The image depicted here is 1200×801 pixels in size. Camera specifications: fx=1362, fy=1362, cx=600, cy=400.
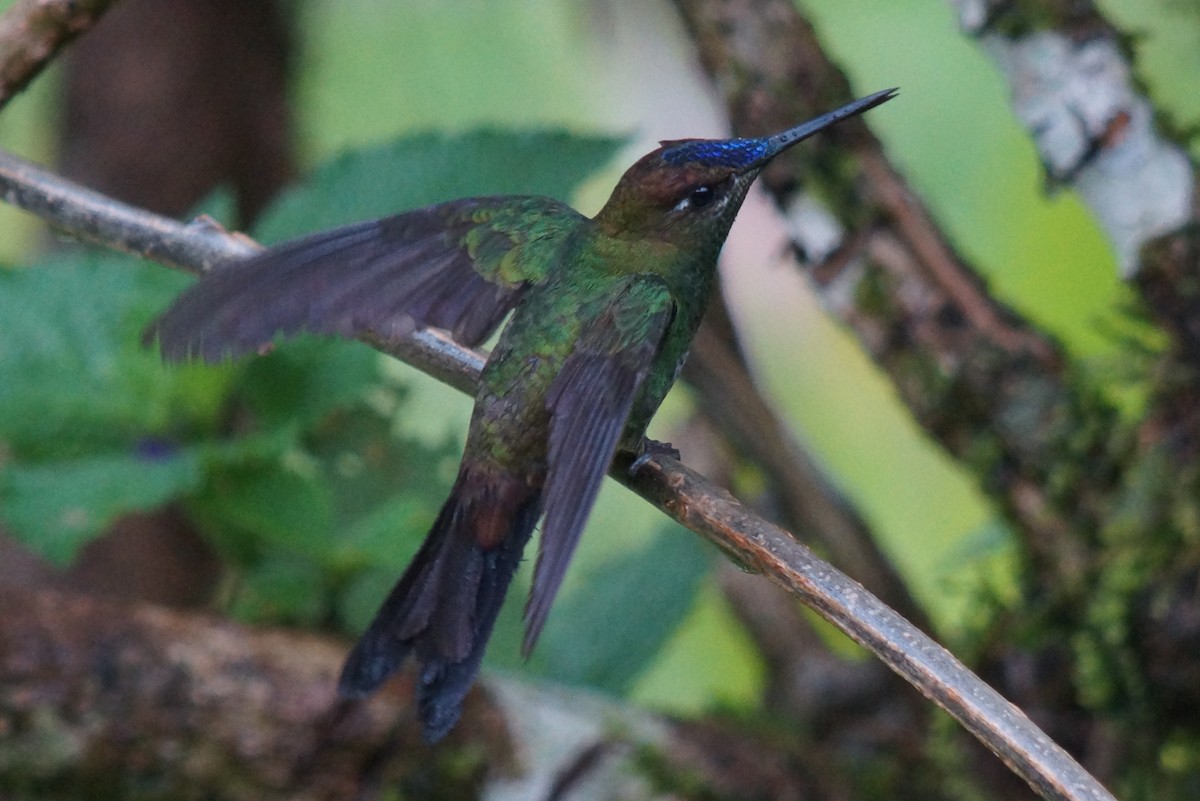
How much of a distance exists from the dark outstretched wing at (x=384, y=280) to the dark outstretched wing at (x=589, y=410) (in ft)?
1.00

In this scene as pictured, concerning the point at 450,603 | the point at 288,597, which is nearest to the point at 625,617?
the point at 288,597

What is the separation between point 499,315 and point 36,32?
794 mm

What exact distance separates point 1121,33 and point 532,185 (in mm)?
1056

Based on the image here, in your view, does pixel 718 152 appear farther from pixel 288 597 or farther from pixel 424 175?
pixel 288 597

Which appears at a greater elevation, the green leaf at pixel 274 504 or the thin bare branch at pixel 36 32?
the thin bare branch at pixel 36 32

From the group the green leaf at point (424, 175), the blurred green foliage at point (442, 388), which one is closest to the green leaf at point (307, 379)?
the blurred green foliage at point (442, 388)

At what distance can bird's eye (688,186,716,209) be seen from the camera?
79.7 inches

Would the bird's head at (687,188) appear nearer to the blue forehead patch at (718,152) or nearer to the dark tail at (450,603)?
the blue forehead patch at (718,152)

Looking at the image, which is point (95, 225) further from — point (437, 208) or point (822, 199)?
point (822, 199)

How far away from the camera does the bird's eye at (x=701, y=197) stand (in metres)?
2.03

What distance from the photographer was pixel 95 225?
2.01 metres

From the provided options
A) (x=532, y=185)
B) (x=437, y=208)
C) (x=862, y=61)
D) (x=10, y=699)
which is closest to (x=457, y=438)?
(x=532, y=185)

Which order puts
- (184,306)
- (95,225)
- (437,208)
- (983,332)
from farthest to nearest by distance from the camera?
(983,332)
(437,208)
(95,225)
(184,306)

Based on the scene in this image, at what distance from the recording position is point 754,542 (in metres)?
1.49
